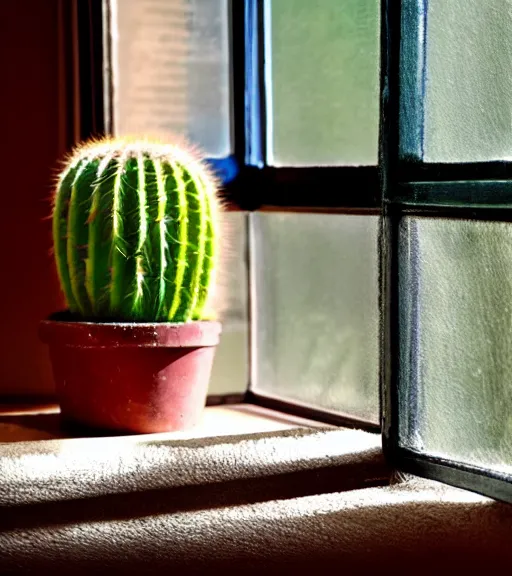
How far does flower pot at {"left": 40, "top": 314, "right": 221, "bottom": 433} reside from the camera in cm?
169

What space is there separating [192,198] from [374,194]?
35 cm

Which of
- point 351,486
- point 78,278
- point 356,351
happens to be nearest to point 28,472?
point 78,278

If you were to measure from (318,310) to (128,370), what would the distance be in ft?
1.50

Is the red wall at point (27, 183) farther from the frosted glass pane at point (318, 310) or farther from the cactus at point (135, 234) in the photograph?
the frosted glass pane at point (318, 310)

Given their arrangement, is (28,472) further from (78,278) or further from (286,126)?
(286,126)

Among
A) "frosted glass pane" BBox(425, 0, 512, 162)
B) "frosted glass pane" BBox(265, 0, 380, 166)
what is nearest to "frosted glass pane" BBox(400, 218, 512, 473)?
"frosted glass pane" BBox(425, 0, 512, 162)

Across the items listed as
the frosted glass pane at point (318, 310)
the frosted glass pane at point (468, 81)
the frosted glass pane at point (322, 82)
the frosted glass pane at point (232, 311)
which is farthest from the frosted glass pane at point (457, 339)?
the frosted glass pane at point (232, 311)

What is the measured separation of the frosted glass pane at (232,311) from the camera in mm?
2107

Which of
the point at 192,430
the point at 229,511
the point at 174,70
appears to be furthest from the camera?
the point at 174,70

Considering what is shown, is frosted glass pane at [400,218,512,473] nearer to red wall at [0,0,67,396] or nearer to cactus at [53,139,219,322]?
cactus at [53,139,219,322]

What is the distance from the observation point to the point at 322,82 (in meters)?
1.96

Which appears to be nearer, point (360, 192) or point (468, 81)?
point (468, 81)

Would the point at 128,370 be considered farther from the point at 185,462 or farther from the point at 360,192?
the point at 360,192

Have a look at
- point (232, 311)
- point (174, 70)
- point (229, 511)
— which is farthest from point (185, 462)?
point (174, 70)
